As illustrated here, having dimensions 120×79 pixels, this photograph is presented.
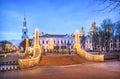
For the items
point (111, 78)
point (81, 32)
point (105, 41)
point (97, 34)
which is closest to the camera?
point (111, 78)

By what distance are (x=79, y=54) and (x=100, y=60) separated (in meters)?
3.34

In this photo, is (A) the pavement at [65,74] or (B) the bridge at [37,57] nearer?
(A) the pavement at [65,74]

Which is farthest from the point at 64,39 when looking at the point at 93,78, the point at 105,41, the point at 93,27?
the point at 93,78

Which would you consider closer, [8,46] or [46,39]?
[46,39]

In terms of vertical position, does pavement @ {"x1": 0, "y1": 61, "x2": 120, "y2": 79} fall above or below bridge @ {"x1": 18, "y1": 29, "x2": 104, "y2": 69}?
below

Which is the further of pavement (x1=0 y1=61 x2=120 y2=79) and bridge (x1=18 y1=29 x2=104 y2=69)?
bridge (x1=18 y1=29 x2=104 y2=69)

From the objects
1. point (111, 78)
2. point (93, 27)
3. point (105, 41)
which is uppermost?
point (93, 27)

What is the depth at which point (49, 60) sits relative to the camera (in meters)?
23.6

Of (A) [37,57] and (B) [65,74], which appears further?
(A) [37,57]

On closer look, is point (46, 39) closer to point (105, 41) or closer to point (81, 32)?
point (81, 32)

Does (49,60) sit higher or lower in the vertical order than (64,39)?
lower

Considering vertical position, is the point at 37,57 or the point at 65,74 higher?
the point at 37,57

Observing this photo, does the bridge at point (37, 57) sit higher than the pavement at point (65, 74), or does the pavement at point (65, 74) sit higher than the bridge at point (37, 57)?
the bridge at point (37, 57)

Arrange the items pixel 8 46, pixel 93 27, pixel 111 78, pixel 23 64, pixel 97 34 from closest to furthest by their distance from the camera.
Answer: pixel 111 78 → pixel 23 64 → pixel 97 34 → pixel 93 27 → pixel 8 46
